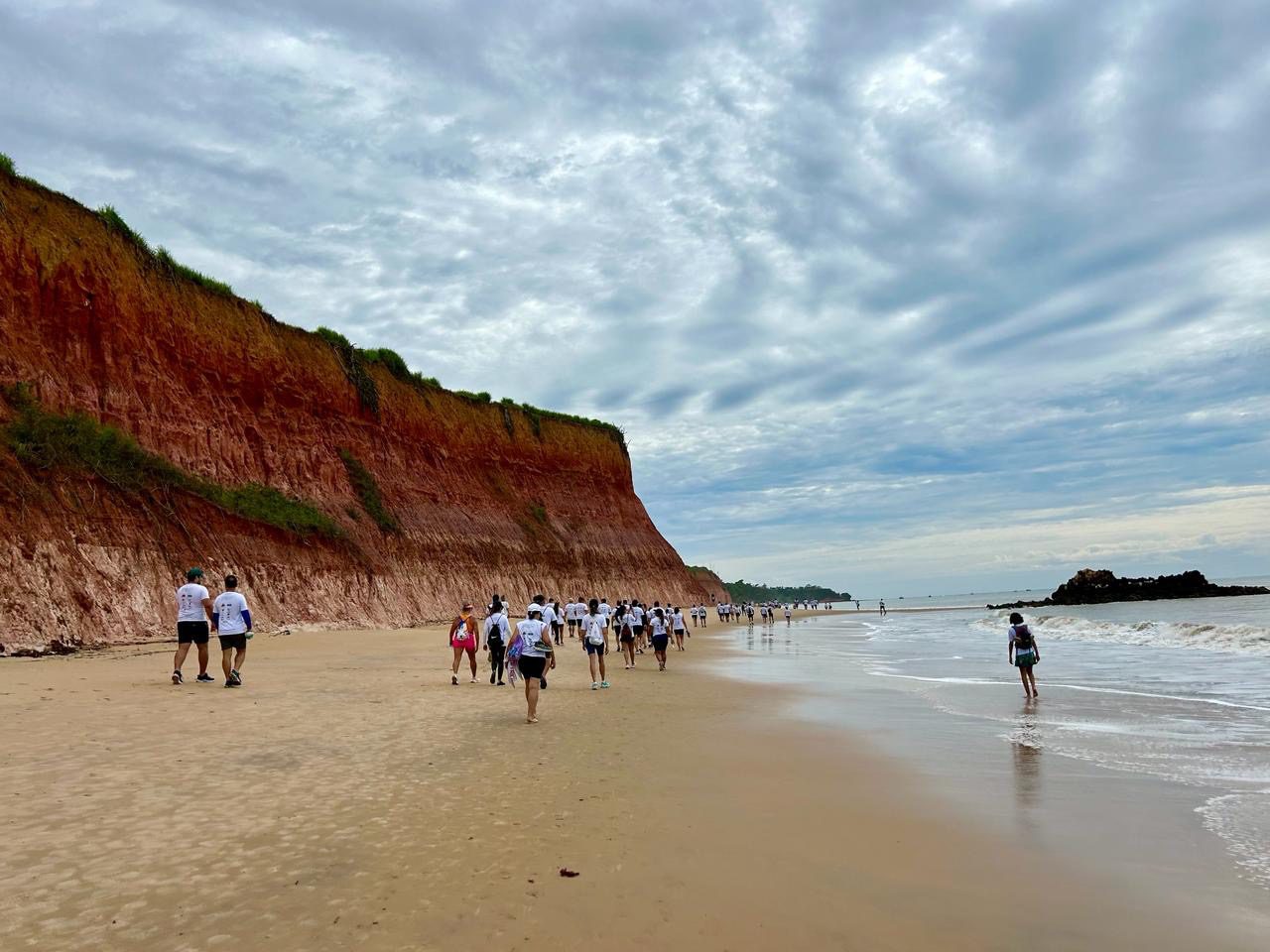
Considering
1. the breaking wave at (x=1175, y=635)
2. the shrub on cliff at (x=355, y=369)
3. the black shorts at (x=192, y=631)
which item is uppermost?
the shrub on cliff at (x=355, y=369)

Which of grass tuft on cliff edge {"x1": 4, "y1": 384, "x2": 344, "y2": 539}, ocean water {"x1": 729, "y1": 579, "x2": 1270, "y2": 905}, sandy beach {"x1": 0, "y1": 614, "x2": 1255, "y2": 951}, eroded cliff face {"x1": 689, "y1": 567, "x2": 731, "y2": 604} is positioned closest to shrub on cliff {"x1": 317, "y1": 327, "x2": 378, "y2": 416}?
grass tuft on cliff edge {"x1": 4, "y1": 384, "x2": 344, "y2": 539}

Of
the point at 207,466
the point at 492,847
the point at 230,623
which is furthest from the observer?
the point at 207,466

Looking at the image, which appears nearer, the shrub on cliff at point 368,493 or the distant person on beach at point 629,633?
the distant person on beach at point 629,633

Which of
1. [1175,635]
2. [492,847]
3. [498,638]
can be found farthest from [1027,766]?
[1175,635]

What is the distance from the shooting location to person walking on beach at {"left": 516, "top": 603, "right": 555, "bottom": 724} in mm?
10547

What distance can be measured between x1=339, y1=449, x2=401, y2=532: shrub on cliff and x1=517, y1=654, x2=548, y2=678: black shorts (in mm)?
30960

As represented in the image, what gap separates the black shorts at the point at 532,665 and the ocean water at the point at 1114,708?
4518mm

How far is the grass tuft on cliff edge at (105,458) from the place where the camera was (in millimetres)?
21797

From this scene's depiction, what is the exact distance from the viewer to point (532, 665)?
10.7 meters

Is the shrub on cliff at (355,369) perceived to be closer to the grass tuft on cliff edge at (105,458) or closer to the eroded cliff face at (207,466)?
the eroded cliff face at (207,466)

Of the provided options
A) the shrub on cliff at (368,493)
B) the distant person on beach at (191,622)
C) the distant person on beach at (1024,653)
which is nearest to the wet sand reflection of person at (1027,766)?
the distant person on beach at (1024,653)

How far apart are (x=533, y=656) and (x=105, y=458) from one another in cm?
2087

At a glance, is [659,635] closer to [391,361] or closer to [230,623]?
[230,623]

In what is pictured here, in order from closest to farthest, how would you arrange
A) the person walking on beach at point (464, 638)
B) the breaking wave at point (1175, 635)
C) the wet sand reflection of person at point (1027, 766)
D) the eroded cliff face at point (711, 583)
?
the wet sand reflection of person at point (1027, 766)
the person walking on beach at point (464, 638)
the breaking wave at point (1175, 635)
the eroded cliff face at point (711, 583)
